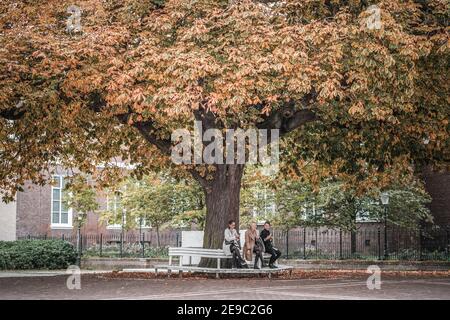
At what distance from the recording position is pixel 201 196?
3988cm

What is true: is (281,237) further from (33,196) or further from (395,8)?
(395,8)

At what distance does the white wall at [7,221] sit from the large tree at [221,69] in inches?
745

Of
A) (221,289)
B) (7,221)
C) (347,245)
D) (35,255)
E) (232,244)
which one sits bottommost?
(221,289)

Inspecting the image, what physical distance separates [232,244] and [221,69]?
612 centimetres

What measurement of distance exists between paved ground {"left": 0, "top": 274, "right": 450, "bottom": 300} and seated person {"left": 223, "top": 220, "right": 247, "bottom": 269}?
4.50 feet

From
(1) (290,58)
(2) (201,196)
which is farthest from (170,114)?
(2) (201,196)

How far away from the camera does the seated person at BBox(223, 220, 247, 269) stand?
78.2 ft

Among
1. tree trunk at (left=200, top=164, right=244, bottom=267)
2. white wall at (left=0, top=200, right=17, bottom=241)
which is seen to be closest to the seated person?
tree trunk at (left=200, top=164, right=244, bottom=267)

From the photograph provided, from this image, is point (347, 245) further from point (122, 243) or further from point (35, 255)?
point (35, 255)

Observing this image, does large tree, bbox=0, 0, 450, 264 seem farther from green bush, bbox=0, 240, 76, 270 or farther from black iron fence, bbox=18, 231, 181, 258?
black iron fence, bbox=18, 231, 181, 258

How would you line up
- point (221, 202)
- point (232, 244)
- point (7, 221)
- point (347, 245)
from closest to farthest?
point (232, 244) → point (221, 202) → point (347, 245) → point (7, 221)

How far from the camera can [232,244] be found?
23.8 metres

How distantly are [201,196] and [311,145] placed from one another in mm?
12943

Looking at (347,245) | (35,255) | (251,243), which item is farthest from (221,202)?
(347,245)
